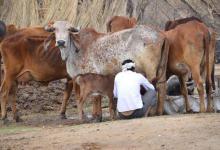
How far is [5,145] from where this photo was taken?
1117 cm

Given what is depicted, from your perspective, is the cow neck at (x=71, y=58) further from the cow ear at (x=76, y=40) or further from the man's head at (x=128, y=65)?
the man's head at (x=128, y=65)

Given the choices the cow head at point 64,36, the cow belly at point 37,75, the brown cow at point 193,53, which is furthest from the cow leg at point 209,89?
the cow belly at point 37,75

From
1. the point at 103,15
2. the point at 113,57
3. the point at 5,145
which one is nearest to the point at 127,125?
the point at 5,145

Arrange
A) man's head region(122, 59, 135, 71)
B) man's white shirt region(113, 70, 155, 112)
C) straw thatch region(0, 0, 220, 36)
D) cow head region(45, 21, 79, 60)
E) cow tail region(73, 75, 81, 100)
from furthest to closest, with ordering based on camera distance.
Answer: straw thatch region(0, 0, 220, 36)
cow tail region(73, 75, 81, 100)
cow head region(45, 21, 79, 60)
man's head region(122, 59, 135, 71)
man's white shirt region(113, 70, 155, 112)

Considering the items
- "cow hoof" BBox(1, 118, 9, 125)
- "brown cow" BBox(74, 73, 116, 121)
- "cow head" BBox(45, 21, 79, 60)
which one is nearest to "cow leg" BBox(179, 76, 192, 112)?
"brown cow" BBox(74, 73, 116, 121)

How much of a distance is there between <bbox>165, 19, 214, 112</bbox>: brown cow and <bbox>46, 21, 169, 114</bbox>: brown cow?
27 centimetres

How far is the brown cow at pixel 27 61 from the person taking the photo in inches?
608

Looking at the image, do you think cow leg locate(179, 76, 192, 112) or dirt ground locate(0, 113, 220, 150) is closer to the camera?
dirt ground locate(0, 113, 220, 150)

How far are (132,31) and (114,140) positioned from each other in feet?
13.8

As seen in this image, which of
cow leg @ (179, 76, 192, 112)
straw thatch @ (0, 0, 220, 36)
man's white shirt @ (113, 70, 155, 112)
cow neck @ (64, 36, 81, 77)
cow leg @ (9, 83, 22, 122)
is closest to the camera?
man's white shirt @ (113, 70, 155, 112)

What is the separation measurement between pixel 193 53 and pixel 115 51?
1519 millimetres

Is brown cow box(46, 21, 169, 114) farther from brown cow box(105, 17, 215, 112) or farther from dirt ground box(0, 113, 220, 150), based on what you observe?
dirt ground box(0, 113, 220, 150)

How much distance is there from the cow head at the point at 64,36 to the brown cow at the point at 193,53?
1.93 meters

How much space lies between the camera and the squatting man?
13242mm
